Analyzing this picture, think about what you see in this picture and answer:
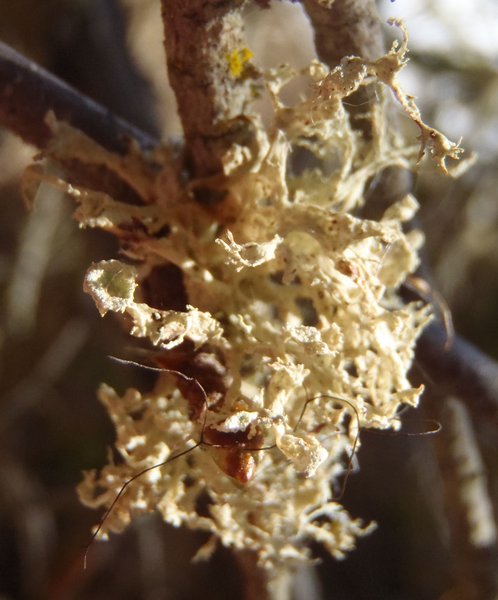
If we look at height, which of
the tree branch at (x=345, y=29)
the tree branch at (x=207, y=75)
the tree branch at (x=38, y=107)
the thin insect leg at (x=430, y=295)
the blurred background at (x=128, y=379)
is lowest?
the blurred background at (x=128, y=379)

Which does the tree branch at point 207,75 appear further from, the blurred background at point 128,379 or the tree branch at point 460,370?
the blurred background at point 128,379

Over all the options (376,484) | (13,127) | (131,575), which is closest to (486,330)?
(376,484)

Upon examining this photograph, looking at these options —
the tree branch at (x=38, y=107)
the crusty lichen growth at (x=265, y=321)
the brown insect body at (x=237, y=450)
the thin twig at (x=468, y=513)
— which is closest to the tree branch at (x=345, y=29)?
the crusty lichen growth at (x=265, y=321)

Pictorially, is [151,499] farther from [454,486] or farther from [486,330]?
[486,330]

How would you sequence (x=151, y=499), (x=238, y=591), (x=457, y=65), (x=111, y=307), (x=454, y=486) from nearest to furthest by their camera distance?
(x=111, y=307) < (x=151, y=499) < (x=454, y=486) < (x=457, y=65) < (x=238, y=591)

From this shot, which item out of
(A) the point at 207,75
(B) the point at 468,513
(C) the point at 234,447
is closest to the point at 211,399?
(C) the point at 234,447

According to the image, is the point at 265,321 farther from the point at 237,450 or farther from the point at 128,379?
the point at 128,379
